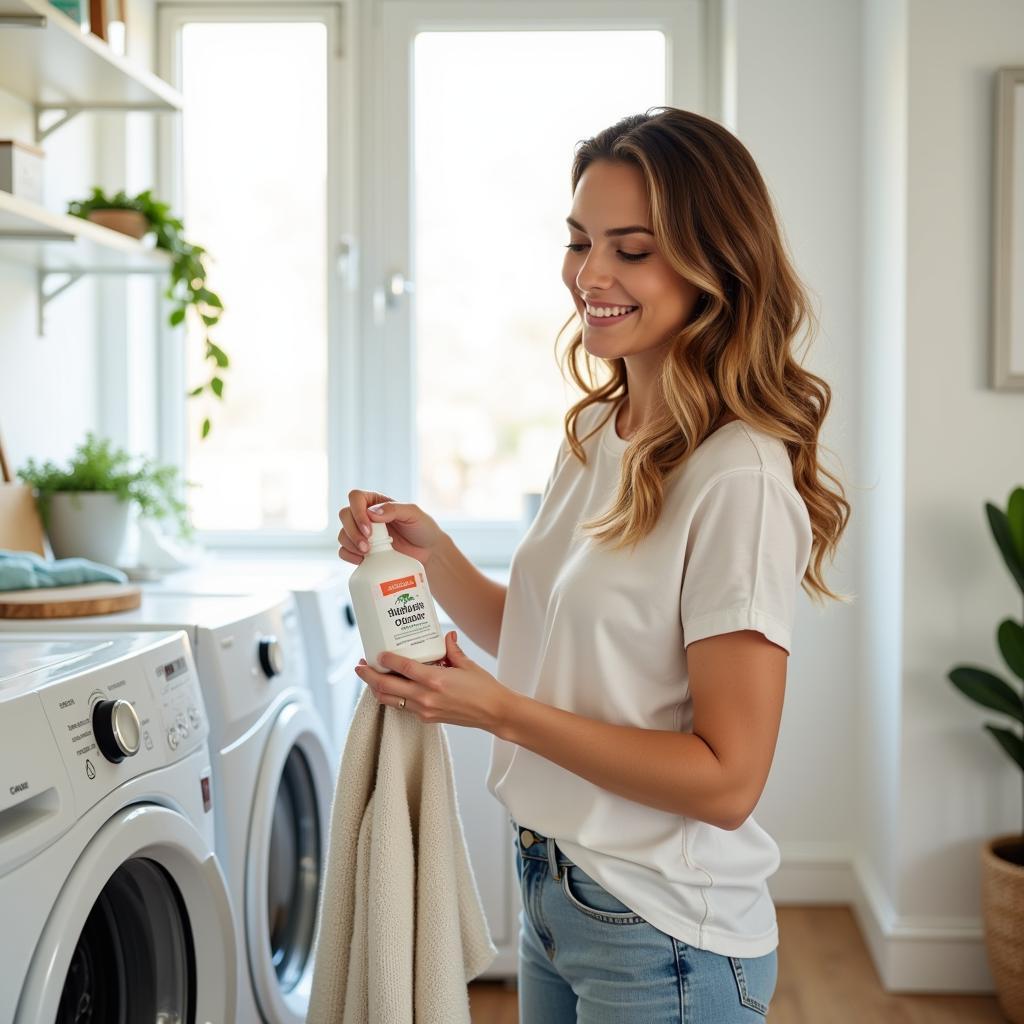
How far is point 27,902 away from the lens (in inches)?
41.5

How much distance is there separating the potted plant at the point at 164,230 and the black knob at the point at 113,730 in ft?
4.35

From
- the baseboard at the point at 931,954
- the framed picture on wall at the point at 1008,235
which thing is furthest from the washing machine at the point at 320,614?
the framed picture on wall at the point at 1008,235

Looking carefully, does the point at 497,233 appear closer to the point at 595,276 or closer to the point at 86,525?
the point at 86,525

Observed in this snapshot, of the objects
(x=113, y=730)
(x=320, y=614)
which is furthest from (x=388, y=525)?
(x=320, y=614)

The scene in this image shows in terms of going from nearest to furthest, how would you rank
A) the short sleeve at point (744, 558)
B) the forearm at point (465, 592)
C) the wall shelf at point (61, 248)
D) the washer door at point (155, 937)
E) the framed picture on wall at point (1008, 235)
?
1. the short sleeve at point (744, 558)
2. the washer door at point (155, 937)
3. the forearm at point (465, 592)
4. the wall shelf at point (61, 248)
5. the framed picture on wall at point (1008, 235)

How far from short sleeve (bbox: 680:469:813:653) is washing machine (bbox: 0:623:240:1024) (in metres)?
0.62

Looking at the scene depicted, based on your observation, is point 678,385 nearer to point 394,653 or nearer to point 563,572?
point 563,572

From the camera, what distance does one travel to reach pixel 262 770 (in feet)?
5.77

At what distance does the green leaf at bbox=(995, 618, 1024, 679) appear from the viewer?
88.1 inches

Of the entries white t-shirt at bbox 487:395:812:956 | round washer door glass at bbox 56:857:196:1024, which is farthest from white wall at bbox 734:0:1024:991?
round washer door glass at bbox 56:857:196:1024

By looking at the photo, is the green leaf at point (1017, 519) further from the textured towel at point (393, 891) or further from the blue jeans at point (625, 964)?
the textured towel at point (393, 891)

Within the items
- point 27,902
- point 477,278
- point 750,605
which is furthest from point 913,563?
point 27,902

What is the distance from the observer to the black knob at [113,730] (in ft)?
4.00

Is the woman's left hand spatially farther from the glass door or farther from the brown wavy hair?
the glass door
